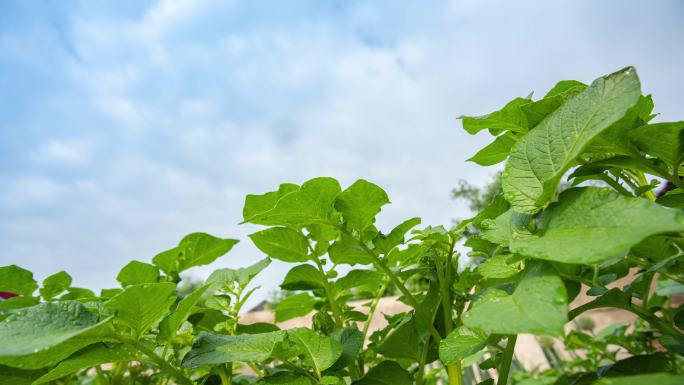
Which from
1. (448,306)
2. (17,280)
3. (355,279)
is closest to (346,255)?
(355,279)

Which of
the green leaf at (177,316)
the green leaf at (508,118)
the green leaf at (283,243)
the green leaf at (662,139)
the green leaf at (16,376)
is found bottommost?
the green leaf at (16,376)

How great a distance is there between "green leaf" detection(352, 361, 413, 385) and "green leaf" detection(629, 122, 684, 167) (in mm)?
308

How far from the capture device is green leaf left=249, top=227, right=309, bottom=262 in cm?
56

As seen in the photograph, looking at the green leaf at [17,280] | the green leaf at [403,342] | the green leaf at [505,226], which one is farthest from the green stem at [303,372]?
the green leaf at [17,280]

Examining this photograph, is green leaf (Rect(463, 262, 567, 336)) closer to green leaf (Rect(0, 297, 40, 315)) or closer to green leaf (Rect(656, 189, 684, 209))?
green leaf (Rect(656, 189, 684, 209))

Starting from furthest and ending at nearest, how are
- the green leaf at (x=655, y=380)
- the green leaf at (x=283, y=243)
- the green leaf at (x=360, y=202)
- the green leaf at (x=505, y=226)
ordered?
the green leaf at (x=283, y=243) → the green leaf at (x=360, y=202) → the green leaf at (x=505, y=226) → the green leaf at (x=655, y=380)

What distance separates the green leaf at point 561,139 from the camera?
27cm

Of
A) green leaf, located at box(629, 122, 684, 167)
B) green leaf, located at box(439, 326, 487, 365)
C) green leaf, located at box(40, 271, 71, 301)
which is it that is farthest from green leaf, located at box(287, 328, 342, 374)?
green leaf, located at box(40, 271, 71, 301)

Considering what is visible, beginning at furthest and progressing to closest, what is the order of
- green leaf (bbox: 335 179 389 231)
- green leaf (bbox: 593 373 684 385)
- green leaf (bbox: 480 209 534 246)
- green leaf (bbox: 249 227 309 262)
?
1. green leaf (bbox: 249 227 309 262)
2. green leaf (bbox: 335 179 389 231)
3. green leaf (bbox: 480 209 534 246)
4. green leaf (bbox: 593 373 684 385)

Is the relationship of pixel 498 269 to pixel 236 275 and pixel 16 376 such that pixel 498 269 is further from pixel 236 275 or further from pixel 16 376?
pixel 16 376

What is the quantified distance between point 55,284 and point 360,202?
1.69 ft

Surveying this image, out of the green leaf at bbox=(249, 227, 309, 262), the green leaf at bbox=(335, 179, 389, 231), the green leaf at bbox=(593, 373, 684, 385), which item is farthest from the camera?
the green leaf at bbox=(249, 227, 309, 262)

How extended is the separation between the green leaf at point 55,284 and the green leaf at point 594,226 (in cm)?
66

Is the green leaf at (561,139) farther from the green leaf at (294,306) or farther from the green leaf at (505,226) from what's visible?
the green leaf at (294,306)
